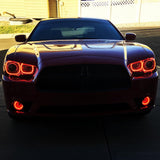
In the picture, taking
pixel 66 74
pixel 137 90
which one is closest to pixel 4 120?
pixel 66 74

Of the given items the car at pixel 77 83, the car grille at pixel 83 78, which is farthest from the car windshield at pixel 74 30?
the car grille at pixel 83 78

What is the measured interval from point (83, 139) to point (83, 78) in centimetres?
78

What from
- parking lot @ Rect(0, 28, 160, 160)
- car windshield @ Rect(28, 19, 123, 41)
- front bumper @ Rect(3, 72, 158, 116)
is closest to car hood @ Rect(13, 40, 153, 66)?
front bumper @ Rect(3, 72, 158, 116)

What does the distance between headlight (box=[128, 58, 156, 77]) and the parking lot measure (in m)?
0.54

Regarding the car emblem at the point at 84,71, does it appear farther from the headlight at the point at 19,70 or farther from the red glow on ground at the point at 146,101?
the red glow on ground at the point at 146,101

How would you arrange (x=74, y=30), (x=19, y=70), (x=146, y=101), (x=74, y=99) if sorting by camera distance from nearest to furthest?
(x=74, y=99)
(x=19, y=70)
(x=146, y=101)
(x=74, y=30)

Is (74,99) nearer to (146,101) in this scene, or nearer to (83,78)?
(83,78)

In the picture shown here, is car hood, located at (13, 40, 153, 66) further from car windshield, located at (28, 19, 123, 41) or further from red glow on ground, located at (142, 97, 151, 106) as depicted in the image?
car windshield, located at (28, 19, 123, 41)

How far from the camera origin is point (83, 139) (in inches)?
109

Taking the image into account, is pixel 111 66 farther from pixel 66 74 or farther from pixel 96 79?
pixel 66 74

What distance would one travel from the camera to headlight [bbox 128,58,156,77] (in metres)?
2.59

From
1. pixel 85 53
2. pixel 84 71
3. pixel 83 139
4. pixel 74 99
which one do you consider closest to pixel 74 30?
pixel 85 53

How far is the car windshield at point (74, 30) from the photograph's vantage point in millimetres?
3812

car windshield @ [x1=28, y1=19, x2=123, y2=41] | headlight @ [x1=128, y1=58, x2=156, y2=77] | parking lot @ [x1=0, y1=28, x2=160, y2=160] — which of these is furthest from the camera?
car windshield @ [x1=28, y1=19, x2=123, y2=41]
